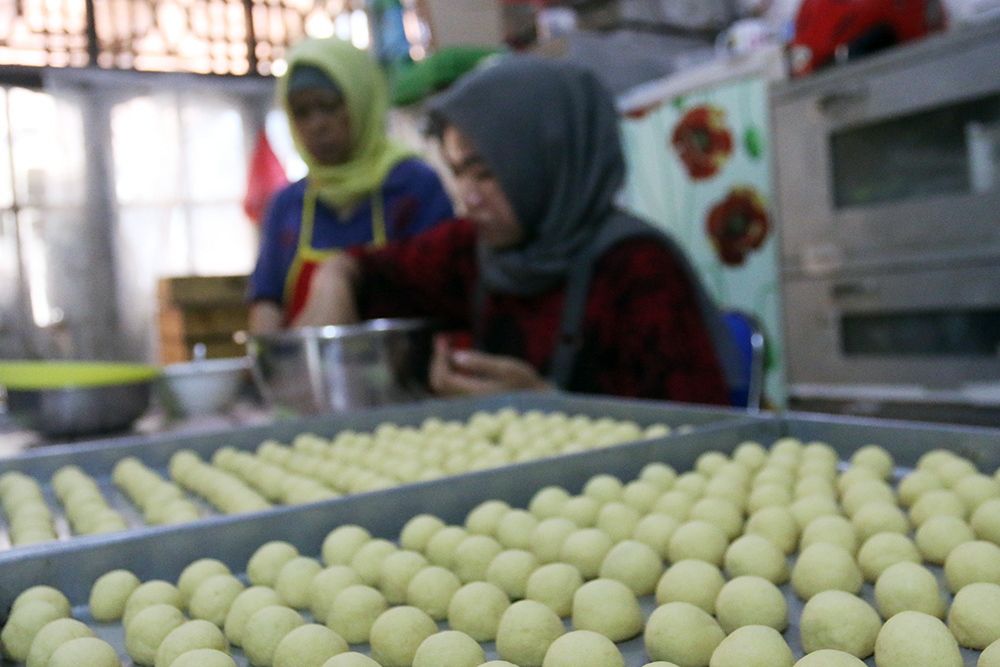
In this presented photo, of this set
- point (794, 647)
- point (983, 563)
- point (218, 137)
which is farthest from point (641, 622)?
point (218, 137)

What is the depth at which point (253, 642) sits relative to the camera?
603mm

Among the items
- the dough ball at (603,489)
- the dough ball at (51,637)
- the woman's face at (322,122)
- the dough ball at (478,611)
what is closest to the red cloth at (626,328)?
the woman's face at (322,122)

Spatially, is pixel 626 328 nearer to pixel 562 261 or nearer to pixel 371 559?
pixel 562 261

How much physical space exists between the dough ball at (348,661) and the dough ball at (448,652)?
4 cm

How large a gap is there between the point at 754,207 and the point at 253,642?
2.43 metres

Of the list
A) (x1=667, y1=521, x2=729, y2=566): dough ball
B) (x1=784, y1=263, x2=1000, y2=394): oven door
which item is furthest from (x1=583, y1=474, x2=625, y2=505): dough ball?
(x1=784, y1=263, x2=1000, y2=394): oven door

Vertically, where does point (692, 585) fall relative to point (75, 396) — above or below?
below

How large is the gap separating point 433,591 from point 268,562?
0.57 feet

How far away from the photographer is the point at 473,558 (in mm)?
741

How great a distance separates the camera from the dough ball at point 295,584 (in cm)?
70

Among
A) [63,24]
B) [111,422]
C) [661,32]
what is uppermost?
[63,24]

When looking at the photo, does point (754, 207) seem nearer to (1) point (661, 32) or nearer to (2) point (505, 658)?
(1) point (661, 32)

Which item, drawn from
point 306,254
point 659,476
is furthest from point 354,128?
point 659,476

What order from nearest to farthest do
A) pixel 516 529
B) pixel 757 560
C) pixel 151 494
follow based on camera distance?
pixel 757 560
pixel 516 529
pixel 151 494
